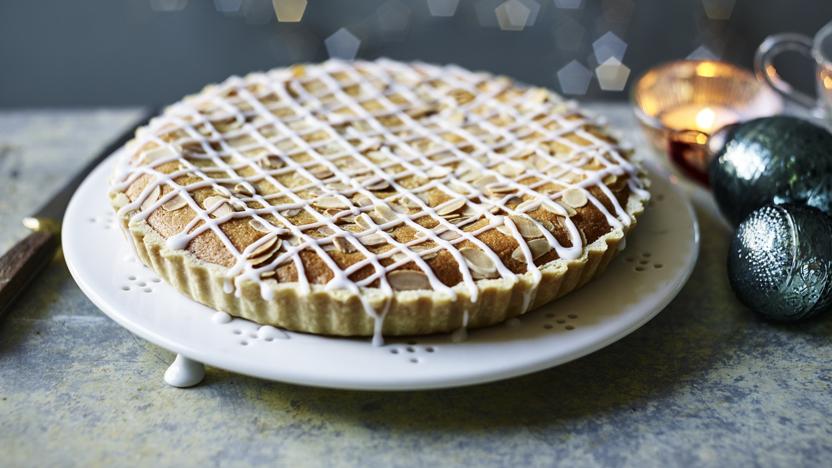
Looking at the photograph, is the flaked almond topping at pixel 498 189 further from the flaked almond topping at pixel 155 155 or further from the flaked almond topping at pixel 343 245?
the flaked almond topping at pixel 155 155

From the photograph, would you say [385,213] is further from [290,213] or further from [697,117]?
[697,117]

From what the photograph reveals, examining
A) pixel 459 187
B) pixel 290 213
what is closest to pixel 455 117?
pixel 459 187

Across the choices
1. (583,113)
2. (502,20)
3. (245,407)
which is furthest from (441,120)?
(502,20)

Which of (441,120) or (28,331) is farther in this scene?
(441,120)

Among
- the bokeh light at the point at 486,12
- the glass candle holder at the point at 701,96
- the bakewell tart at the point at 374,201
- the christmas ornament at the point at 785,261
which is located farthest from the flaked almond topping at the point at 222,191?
the bokeh light at the point at 486,12

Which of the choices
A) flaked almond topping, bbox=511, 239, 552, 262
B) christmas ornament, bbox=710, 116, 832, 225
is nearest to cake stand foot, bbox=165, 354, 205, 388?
flaked almond topping, bbox=511, 239, 552, 262

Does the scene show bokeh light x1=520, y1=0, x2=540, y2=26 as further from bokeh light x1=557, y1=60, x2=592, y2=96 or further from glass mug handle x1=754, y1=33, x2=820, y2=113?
glass mug handle x1=754, y1=33, x2=820, y2=113

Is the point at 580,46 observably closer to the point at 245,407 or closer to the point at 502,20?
the point at 502,20
